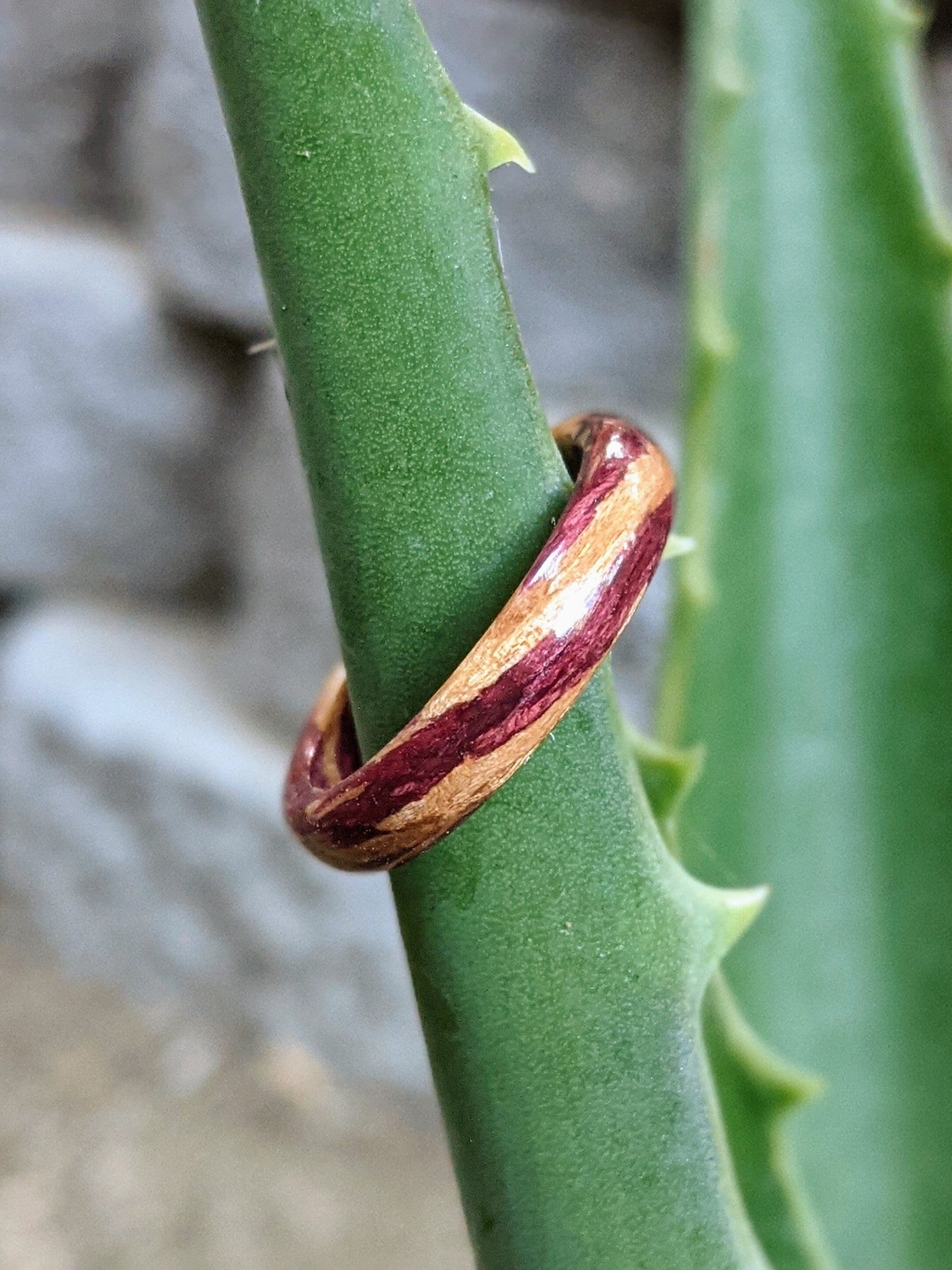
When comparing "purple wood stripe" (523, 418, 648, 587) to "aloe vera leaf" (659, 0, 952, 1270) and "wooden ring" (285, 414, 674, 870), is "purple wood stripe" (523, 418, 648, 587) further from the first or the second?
"aloe vera leaf" (659, 0, 952, 1270)

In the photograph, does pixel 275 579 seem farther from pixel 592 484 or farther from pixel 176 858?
pixel 592 484

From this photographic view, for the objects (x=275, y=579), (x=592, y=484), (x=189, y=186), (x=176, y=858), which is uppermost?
(x=592, y=484)

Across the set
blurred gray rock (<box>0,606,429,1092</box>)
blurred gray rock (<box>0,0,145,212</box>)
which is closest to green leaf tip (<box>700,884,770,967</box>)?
blurred gray rock (<box>0,606,429,1092</box>)

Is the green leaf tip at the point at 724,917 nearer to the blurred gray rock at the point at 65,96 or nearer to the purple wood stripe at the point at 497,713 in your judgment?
the purple wood stripe at the point at 497,713

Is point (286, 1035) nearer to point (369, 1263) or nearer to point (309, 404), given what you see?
point (369, 1263)

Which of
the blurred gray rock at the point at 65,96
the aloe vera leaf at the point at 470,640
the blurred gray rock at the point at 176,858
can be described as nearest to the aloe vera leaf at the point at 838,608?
the aloe vera leaf at the point at 470,640

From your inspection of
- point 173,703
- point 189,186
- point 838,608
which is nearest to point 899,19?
point 838,608
